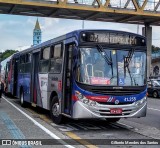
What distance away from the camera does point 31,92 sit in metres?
16.7

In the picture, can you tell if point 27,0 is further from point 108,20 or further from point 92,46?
point 92,46

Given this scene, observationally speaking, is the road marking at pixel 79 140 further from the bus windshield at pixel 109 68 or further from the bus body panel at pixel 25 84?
the bus body panel at pixel 25 84

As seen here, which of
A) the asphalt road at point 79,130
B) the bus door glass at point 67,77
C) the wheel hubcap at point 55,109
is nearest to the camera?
the asphalt road at point 79,130

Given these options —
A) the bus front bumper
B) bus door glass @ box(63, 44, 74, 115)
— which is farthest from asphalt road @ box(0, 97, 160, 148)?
bus door glass @ box(63, 44, 74, 115)

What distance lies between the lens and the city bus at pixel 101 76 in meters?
11.0

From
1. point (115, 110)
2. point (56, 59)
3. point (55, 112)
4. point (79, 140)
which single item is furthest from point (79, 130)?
point (56, 59)

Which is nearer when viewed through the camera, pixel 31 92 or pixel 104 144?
pixel 104 144

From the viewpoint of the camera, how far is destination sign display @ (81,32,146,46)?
11344 millimetres

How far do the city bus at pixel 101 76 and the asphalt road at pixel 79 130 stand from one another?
50 cm

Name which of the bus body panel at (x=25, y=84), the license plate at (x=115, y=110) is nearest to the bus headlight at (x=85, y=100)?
the license plate at (x=115, y=110)

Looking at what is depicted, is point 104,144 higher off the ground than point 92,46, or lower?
lower

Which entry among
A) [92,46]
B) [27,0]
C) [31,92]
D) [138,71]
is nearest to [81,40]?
[92,46]

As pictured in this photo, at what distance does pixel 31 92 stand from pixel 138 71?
6.39 metres

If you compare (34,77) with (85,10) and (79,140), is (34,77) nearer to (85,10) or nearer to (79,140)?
(79,140)
